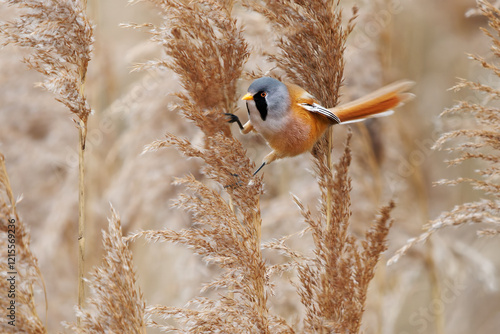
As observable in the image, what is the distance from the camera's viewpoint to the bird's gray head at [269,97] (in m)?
1.20

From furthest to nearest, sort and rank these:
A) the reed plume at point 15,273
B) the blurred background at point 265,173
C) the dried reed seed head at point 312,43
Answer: the blurred background at point 265,173 < the dried reed seed head at point 312,43 < the reed plume at point 15,273

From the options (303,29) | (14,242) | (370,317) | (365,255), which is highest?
(303,29)

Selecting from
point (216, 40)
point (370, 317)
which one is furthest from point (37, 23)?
point (370, 317)

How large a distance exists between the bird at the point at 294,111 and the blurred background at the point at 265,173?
0.81 m

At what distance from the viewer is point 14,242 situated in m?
1.17

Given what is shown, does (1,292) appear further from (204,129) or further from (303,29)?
(303,29)

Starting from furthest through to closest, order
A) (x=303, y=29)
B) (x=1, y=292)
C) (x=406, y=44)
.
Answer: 1. (x=406, y=44)
2. (x=303, y=29)
3. (x=1, y=292)

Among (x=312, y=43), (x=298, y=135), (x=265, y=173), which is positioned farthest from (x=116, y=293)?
(x=265, y=173)

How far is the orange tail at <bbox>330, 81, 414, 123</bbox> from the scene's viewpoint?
128cm

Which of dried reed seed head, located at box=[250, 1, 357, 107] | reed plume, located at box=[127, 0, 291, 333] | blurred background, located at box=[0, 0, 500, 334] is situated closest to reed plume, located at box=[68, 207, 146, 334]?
reed plume, located at box=[127, 0, 291, 333]

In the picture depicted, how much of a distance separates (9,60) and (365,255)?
88.3 inches

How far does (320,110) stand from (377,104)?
0.17m

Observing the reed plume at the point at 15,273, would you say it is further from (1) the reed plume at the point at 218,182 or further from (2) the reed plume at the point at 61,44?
(1) the reed plume at the point at 218,182

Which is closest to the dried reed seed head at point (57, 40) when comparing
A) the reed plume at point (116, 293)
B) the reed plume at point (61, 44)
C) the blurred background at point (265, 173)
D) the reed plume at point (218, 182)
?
the reed plume at point (61, 44)
